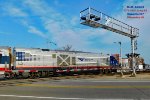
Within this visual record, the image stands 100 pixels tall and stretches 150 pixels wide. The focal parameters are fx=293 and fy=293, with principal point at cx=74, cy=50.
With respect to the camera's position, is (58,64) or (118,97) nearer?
(118,97)

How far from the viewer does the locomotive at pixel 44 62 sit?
3472 centimetres

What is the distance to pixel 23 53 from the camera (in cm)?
3662

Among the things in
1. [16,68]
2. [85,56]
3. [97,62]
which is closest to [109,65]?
[97,62]

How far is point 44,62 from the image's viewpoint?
129 feet

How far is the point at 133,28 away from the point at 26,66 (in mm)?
14379

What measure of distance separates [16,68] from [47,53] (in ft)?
20.7

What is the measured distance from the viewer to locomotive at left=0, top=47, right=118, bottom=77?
114ft

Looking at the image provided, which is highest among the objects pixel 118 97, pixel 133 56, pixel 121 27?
pixel 121 27

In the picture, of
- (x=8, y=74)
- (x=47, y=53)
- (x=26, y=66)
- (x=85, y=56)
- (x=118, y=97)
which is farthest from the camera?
(x=85, y=56)

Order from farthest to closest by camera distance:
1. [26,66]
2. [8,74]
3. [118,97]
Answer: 1. [26,66]
2. [8,74]
3. [118,97]

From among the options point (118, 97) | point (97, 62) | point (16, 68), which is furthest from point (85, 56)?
point (118, 97)

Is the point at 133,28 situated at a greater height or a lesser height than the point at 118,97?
greater

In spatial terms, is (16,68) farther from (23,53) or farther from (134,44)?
(134,44)

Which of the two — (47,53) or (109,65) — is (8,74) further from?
(109,65)
